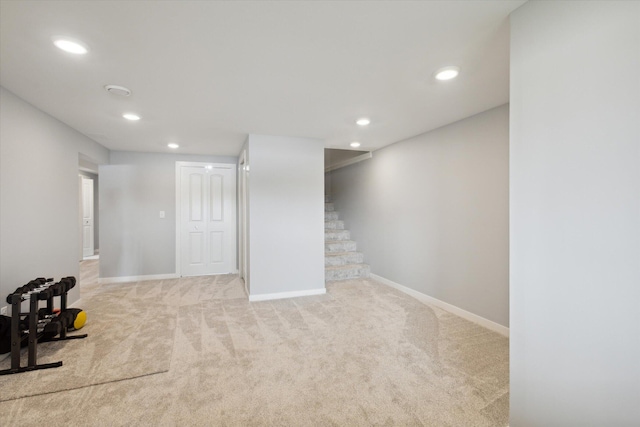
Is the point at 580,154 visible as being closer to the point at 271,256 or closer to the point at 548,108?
the point at 548,108

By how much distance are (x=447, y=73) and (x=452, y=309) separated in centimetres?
265

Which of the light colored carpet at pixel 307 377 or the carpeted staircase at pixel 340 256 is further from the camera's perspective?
the carpeted staircase at pixel 340 256

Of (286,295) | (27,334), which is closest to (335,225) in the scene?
(286,295)

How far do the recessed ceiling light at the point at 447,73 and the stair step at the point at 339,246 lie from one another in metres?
3.87

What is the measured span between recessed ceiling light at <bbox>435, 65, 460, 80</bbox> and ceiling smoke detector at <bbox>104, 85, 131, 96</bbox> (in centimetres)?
251

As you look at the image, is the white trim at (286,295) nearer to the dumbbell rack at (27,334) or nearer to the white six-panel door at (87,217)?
the dumbbell rack at (27,334)

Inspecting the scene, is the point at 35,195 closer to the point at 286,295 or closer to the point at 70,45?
the point at 70,45

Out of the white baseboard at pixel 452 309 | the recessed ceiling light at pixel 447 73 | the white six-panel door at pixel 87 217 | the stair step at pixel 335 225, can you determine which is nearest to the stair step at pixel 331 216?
the stair step at pixel 335 225

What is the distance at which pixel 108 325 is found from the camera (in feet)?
10.2

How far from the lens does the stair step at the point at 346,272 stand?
502 cm

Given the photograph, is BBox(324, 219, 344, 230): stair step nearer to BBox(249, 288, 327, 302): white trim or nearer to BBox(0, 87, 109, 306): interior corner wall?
BBox(249, 288, 327, 302): white trim

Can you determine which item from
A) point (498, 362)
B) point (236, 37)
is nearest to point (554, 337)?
point (498, 362)

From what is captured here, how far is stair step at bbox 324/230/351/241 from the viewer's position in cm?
597

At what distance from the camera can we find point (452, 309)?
11.4 ft
